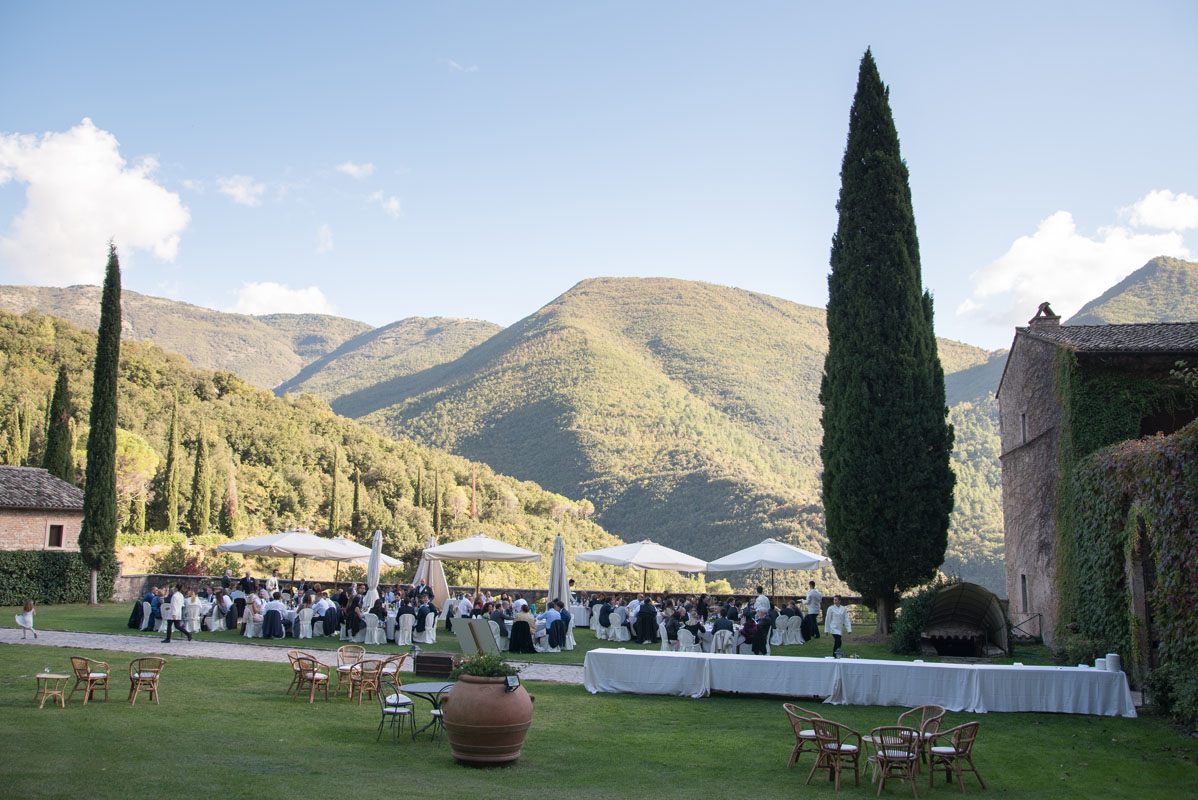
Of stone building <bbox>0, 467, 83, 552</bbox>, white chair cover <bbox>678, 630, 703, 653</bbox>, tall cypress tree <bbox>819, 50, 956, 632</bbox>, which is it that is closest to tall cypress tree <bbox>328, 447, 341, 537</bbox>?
stone building <bbox>0, 467, 83, 552</bbox>

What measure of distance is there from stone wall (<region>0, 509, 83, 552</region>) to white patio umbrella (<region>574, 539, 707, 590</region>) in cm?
1841

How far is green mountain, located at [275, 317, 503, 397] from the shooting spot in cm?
12815

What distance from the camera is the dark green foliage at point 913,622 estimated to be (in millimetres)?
18141

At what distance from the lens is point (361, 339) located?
168 m

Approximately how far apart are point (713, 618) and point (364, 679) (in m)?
10.3

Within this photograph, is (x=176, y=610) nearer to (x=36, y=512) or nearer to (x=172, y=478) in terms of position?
(x=36, y=512)

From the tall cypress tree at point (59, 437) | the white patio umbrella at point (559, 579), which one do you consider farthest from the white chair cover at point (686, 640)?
the tall cypress tree at point (59, 437)

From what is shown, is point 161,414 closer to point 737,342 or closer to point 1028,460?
point 1028,460

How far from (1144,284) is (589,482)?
177 feet

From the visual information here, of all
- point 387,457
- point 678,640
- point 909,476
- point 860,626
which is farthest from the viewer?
point 387,457

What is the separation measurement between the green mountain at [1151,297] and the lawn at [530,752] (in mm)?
70171

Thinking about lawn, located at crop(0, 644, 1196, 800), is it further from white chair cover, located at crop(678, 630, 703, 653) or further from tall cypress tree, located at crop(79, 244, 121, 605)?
tall cypress tree, located at crop(79, 244, 121, 605)

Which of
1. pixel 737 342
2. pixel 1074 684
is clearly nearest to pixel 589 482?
pixel 737 342

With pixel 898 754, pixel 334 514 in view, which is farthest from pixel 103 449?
pixel 898 754
